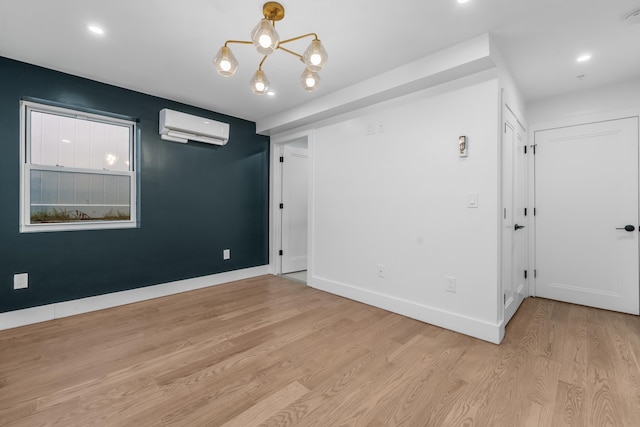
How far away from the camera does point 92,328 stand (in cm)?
267

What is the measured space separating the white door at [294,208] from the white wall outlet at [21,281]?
118 inches

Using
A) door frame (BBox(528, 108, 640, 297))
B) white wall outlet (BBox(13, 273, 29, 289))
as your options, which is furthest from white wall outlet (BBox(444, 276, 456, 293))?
white wall outlet (BBox(13, 273, 29, 289))

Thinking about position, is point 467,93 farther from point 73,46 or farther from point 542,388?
point 73,46

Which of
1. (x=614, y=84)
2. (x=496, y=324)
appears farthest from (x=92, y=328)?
(x=614, y=84)

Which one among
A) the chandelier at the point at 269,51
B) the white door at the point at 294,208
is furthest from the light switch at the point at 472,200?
the white door at the point at 294,208

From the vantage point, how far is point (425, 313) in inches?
111

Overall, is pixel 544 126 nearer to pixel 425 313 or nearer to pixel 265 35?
pixel 425 313

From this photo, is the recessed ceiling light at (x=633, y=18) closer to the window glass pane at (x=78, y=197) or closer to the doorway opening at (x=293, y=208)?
the doorway opening at (x=293, y=208)

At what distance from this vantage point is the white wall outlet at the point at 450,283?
2.66 metres

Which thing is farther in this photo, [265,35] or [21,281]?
[21,281]

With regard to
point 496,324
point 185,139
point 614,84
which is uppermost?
point 614,84

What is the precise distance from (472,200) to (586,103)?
2.11 m

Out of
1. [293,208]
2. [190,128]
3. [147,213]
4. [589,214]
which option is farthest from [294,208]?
[589,214]

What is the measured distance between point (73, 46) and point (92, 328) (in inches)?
98.0
